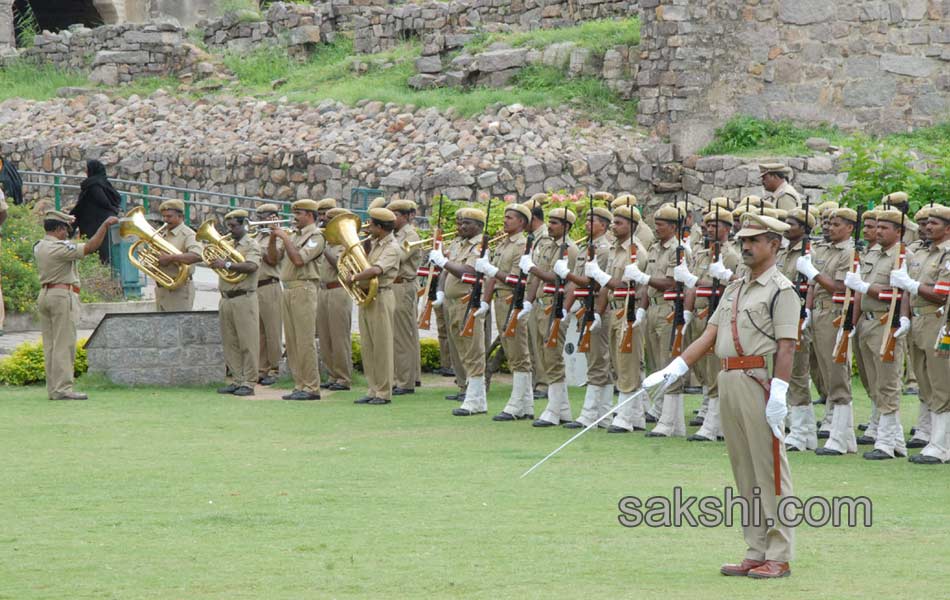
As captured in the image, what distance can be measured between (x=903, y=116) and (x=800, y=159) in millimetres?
2656

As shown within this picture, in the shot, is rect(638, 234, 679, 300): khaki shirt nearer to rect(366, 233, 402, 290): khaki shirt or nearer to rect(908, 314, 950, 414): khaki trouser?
rect(908, 314, 950, 414): khaki trouser

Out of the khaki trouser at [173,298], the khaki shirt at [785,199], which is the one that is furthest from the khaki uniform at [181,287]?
the khaki shirt at [785,199]

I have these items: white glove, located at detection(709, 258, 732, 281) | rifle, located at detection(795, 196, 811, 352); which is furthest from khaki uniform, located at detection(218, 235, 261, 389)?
rifle, located at detection(795, 196, 811, 352)

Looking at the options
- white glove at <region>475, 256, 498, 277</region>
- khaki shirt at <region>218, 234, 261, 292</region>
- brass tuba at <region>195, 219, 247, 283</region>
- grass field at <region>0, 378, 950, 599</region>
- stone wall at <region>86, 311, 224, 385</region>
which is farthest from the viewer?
stone wall at <region>86, 311, 224, 385</region>

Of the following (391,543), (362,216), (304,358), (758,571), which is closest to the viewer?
(758,571)

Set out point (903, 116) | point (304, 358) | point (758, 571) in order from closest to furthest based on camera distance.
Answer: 1. point (758, 571)
2. point (304, 358)
3. point (903, 116)

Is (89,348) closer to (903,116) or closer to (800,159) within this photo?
(800,159)

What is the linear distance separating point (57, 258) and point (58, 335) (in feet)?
2.24

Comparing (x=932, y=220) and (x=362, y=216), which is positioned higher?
(x=932, y=220)

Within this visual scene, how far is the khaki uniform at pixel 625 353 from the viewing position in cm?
1266

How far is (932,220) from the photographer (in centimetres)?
1127

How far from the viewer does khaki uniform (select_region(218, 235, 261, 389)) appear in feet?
49.8

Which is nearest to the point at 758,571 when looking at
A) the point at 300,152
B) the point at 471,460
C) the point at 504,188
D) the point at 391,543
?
the point at 391,543

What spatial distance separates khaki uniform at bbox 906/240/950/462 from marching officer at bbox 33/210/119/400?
689cm
